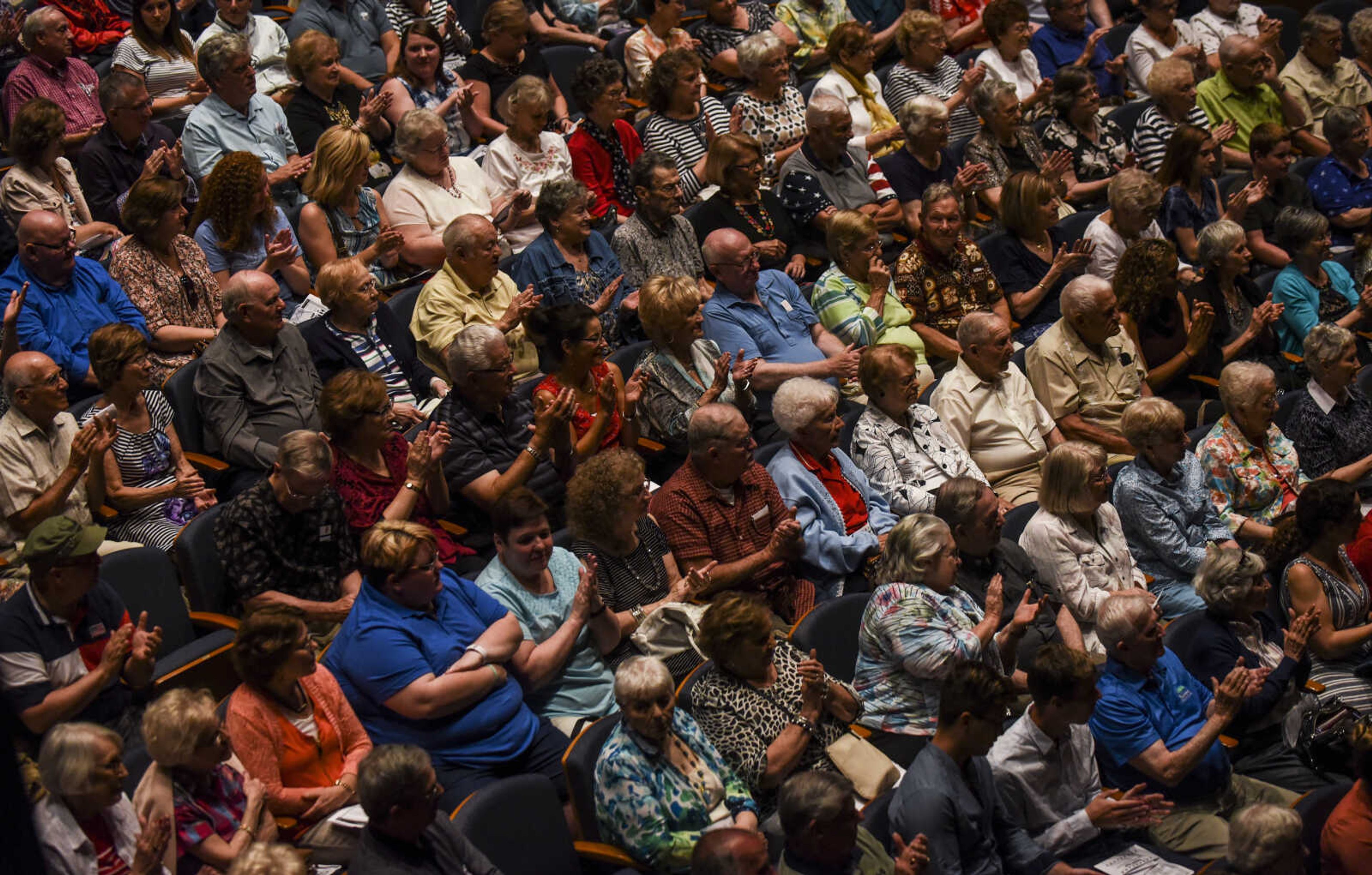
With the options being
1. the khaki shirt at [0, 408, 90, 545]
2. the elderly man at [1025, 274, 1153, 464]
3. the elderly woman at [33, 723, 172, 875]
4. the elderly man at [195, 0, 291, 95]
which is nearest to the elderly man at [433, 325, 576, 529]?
the khaki shirt at [0, 408, 90, 545]

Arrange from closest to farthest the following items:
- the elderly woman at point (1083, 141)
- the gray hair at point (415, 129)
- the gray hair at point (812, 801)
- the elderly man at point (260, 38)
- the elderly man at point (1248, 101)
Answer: the gray hair at point (812, 801)
the gray hair at point (415, 129)
the elderly man at point (260, 38)
the elderly woman at point (1083, 141)
the elderly man at point (1248, 101)

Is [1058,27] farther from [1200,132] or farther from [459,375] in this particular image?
[459,375]

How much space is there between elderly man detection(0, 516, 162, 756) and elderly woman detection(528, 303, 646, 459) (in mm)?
1436

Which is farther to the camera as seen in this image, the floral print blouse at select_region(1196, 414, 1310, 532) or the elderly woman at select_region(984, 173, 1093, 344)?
the elderly woman at select_region(984, 173, 1093, 344)

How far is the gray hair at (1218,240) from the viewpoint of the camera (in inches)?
219

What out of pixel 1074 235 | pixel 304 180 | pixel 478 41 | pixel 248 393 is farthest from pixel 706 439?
pixel 478 41

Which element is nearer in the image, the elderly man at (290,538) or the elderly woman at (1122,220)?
the elderly man at (290,538)

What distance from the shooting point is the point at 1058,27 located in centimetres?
735

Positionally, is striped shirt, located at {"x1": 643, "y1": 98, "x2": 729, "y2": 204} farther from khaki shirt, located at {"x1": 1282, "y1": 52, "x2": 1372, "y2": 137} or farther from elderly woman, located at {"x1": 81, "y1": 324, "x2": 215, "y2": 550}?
khaki shirt, located at {"x1": 1282, "y1": 52, "x2": 1372, "y2": 137}

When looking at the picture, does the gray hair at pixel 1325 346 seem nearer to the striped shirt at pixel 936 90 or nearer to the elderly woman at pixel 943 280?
the elderly woman at pixel 943 280

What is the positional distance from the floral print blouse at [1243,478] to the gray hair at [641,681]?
7.67 ft

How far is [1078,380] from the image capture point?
5.11 metres

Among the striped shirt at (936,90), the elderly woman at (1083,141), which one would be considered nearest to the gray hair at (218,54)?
the striped shirt at (936,90)

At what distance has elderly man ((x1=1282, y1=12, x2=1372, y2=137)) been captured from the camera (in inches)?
280
